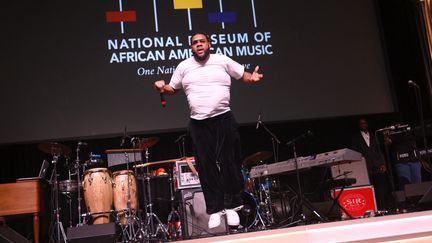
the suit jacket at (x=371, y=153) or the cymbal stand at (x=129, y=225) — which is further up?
the suit jacket at (x=371, y=153)

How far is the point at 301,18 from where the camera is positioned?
6438mm

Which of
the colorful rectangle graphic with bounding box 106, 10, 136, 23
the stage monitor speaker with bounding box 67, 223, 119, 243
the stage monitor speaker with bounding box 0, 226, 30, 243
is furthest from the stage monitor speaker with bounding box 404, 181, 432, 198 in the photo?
the colorful rectangle graphic with bounding box 106, 10, 136, 23

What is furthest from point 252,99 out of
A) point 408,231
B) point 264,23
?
point 408,231

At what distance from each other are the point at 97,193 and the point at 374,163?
3.60m

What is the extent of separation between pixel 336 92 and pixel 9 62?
4183 millimetres

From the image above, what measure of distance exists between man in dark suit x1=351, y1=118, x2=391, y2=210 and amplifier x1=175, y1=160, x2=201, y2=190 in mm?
2549

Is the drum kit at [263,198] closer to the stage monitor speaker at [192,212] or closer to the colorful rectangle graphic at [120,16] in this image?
the stage monitor speaker at [192,212]

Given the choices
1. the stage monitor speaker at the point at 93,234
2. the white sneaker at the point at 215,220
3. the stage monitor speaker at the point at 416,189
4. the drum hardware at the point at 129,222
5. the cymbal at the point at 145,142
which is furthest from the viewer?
the cymbal at the point at 145,142

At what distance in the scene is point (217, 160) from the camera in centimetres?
333

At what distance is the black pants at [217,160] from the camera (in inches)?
128

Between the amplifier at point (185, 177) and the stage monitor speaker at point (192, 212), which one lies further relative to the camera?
the amplifier at point (185, 177)

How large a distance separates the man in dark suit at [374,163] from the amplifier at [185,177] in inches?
100

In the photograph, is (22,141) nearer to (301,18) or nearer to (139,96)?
(139,96)

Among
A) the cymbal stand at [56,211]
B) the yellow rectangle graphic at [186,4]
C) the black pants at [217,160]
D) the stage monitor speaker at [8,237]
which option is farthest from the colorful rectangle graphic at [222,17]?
the stage monitor speaker at [8,237]
